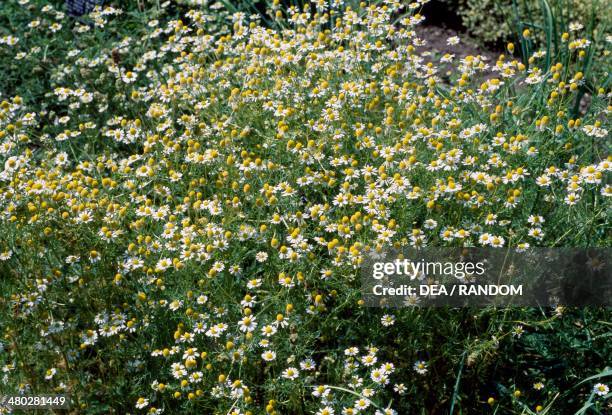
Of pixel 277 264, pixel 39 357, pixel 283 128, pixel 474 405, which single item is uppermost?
pixel 283 128

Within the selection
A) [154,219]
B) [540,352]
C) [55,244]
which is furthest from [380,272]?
[55,244]

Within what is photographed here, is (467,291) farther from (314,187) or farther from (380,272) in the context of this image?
(314,187)

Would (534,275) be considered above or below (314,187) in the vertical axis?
below

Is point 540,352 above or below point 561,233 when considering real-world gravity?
below

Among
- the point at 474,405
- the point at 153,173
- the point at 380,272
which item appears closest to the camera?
the point at 380,272

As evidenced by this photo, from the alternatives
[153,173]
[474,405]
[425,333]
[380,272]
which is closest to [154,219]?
[153,173]

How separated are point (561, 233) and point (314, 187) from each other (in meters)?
1.29

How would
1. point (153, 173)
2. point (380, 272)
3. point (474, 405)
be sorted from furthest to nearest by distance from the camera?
point (153, 173) < point (474, 405) < point (380, 272)

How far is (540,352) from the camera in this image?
388cm

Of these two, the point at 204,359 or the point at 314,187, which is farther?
the point at 314,187

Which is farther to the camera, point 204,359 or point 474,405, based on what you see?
point 474,405

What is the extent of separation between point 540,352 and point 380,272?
998 millimetres

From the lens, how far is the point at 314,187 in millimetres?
3996

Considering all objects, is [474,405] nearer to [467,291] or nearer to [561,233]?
[467,291]
